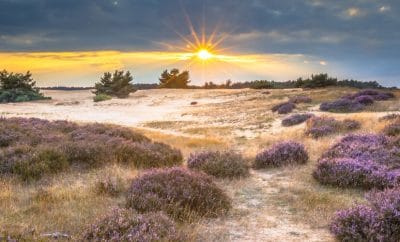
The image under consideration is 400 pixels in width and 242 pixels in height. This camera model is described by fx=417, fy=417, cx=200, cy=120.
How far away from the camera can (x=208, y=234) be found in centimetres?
646

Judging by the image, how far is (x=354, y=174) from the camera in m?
9.70

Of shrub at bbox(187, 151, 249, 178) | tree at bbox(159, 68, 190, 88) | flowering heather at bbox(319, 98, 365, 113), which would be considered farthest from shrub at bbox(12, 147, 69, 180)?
tree at bbox(159, 68, 190, 88)

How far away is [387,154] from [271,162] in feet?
10.4

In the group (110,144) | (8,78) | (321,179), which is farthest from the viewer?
(8,78)

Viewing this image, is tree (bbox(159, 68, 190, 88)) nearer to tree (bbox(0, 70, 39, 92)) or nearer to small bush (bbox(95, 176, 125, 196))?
tree (bbox(0, 70, 39, 92))

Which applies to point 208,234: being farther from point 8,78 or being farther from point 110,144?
point 8,78

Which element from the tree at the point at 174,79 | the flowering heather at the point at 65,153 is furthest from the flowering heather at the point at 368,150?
the tree at the point at 174,79

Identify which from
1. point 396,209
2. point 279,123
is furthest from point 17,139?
point 279,123

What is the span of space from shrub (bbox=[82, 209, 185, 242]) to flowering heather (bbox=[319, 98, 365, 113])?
2283cm

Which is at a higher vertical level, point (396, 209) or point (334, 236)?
point (396, 209)

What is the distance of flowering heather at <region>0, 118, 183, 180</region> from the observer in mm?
10008

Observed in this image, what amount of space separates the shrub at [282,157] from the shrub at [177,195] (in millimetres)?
4417

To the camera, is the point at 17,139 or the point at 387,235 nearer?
the point at 387,235

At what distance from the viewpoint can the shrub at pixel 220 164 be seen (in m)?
10.8
